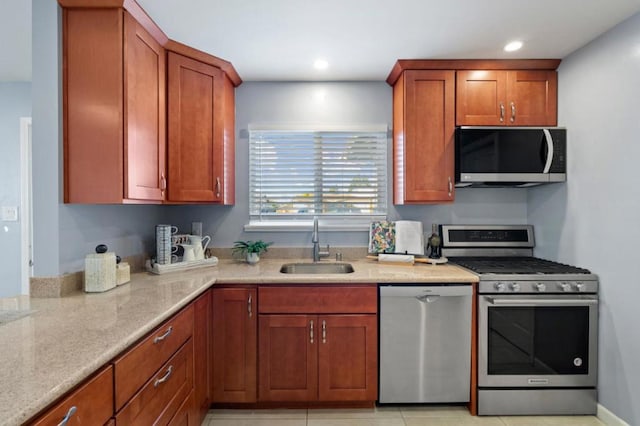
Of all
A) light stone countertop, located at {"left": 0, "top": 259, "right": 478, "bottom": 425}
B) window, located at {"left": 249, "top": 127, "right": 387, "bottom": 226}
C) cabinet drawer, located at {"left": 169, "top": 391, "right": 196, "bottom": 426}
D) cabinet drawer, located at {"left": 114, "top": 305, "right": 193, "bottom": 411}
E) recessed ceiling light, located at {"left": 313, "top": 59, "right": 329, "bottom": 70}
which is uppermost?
recessed ceiling light, located at {"left": 313, "top": 59, "right": 329, "bottom": 70}

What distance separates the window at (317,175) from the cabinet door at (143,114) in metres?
0.85

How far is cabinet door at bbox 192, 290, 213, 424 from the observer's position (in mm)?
1844

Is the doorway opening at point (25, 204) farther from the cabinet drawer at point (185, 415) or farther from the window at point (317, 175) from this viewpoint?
the cabinet drawer at point (185, 415)

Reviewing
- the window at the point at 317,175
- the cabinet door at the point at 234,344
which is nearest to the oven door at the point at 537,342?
the window at the point at 317,175

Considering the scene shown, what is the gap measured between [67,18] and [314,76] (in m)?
1.60

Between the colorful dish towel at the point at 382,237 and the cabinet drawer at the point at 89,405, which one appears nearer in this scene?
the cabinet drawer at the point at 89,405

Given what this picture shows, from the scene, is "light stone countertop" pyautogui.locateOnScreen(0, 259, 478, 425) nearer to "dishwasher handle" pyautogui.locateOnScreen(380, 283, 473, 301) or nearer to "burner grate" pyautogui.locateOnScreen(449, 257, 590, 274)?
"dishwasher handle" pyautogui.locateOnScreen(380, 283, 473, 301)

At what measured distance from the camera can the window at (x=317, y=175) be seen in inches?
110

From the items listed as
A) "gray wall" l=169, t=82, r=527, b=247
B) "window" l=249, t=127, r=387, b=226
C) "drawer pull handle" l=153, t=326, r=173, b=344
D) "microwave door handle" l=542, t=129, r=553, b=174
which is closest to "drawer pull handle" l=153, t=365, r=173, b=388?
"drawer pull handle" l=153, t=326, r=173, b=344

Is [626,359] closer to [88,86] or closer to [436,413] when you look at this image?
[436,413]

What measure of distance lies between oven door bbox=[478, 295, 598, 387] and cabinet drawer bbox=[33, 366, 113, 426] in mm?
1979

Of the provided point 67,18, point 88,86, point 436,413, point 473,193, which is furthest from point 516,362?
point 67,18

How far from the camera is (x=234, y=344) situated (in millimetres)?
2090

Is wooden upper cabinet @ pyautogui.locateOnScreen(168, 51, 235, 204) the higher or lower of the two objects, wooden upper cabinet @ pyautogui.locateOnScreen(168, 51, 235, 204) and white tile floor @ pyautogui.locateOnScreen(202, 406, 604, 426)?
the higher
